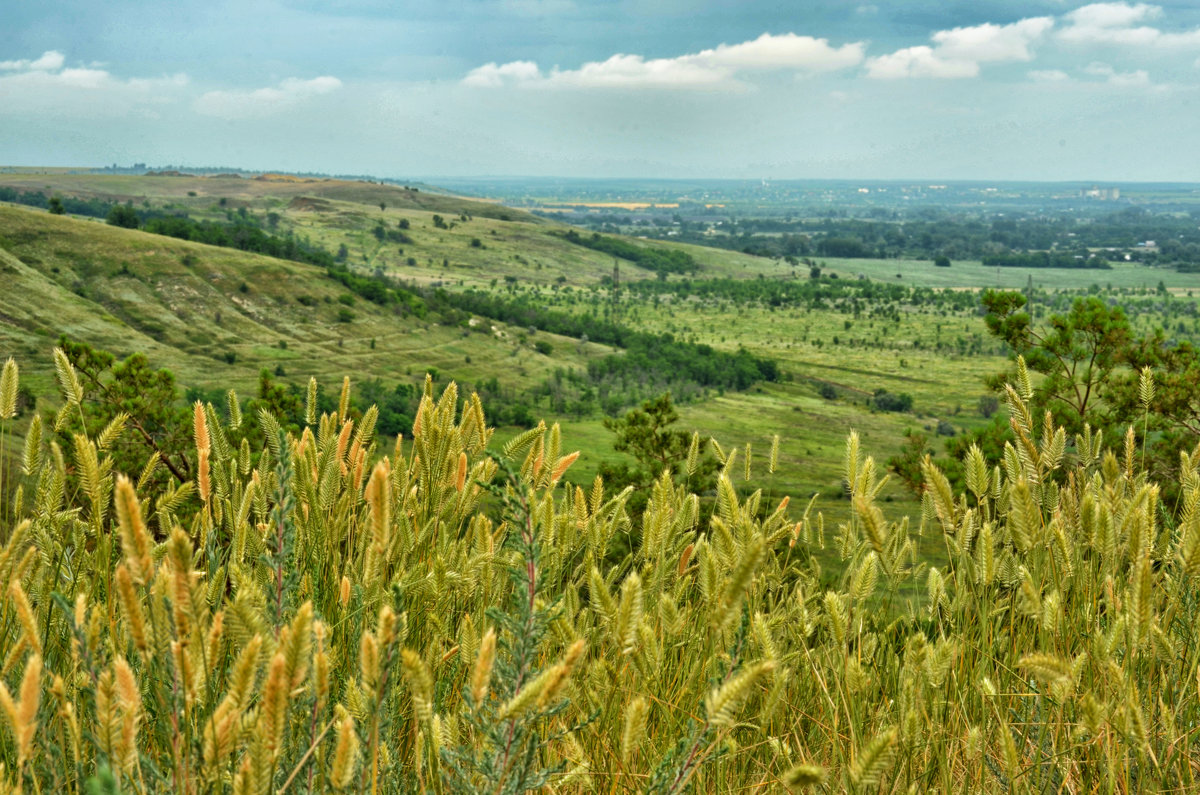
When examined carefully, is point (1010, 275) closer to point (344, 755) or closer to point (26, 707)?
point (344, 755)

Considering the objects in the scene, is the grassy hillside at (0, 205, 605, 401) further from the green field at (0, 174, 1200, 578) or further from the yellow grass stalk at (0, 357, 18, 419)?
the yellow grass stalk at (0, 357, 18, 419)

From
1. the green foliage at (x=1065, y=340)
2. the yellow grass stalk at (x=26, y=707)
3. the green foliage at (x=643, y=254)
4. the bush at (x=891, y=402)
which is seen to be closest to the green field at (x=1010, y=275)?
the green foliage at (x=643, y=254)

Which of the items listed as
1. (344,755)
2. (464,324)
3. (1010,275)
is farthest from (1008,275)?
(344,755)

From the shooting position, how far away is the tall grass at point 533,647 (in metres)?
1.42

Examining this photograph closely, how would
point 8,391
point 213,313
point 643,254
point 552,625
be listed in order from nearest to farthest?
1. point 552,625
2. point 8,391
3. point 213,313
4. point 643,254

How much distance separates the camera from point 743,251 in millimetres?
188500

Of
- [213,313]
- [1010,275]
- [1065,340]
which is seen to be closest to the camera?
[1065,340]

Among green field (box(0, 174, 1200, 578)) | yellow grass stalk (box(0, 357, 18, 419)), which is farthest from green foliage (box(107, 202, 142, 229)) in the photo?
yellow grass stalk (box(0, 357, 18, 419))

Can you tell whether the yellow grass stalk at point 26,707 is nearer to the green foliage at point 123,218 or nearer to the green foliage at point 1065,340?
the green foliage at point 1065,340

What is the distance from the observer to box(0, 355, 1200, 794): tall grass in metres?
1.42

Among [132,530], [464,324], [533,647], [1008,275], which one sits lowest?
[464,324]

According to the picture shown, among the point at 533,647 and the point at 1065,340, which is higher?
the point at 533,647

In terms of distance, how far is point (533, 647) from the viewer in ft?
5.48

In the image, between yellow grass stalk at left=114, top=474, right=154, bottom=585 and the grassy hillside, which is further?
the grassy hillside
